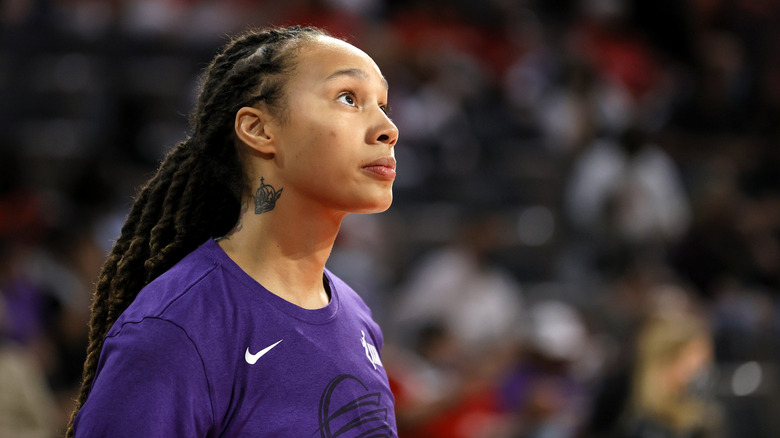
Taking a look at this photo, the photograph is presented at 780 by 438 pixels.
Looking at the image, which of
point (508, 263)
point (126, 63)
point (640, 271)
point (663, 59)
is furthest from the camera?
point (663, 59)

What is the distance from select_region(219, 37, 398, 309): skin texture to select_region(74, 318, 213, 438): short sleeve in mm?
270

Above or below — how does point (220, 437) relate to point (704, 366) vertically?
above

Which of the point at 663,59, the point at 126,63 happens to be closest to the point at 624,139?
the point at 663,59

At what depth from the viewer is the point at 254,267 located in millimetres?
1865

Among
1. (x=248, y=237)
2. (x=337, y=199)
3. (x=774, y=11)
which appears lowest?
(x=248, y=237)

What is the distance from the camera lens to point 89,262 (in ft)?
18.6

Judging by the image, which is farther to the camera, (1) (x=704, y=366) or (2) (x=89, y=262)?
(2) (x=89, y=262)

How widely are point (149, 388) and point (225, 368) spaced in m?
0.14

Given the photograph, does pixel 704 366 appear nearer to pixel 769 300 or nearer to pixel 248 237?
pixel 769 300

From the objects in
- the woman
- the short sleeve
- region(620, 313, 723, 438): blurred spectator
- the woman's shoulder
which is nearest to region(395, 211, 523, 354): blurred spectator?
region(620, 313, 723, 438): blurred spectator

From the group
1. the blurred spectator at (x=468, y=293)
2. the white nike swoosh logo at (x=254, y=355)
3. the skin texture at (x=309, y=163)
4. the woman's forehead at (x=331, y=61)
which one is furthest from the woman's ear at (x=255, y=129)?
the blurred spectator at (x=468, y=293)

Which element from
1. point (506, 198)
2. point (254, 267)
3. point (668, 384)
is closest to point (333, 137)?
point (254, 267)

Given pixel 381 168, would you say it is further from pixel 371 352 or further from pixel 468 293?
pixel 468 293

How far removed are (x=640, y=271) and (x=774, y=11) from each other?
204 inches
